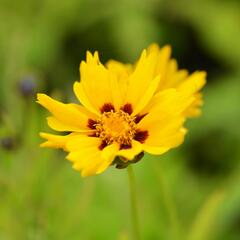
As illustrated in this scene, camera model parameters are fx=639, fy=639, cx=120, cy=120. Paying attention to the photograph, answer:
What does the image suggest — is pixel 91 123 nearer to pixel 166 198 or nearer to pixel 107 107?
pixel 107 107

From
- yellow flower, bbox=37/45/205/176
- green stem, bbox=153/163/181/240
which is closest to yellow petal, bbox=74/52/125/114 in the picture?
yellow flower, bbox=37/45/205/176

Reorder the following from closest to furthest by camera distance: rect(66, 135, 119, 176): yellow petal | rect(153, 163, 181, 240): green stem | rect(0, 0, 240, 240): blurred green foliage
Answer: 1. rect(66, 135, 119, 176): yellow petal
2. rect(153, 163, 181, 240): green stem
3. rect(0, 0, 240, 240): blurred green foliage

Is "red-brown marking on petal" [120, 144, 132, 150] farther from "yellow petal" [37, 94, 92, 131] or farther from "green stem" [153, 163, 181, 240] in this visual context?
"green stem" [153, 163, 181, 240]

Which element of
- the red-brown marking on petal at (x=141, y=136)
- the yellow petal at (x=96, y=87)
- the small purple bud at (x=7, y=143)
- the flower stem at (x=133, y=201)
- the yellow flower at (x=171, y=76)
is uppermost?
the small purple bud at (x=7, y=143)

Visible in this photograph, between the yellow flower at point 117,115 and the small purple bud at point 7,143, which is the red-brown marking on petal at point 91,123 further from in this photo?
the small purple bud at point 7,143

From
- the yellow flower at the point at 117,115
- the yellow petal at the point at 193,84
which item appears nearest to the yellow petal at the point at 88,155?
the yellow flower at the point at 117,115

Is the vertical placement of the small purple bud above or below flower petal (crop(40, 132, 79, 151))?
above

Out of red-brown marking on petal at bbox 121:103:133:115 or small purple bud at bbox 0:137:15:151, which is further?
small purple bud at bbox 0:137:15:151
